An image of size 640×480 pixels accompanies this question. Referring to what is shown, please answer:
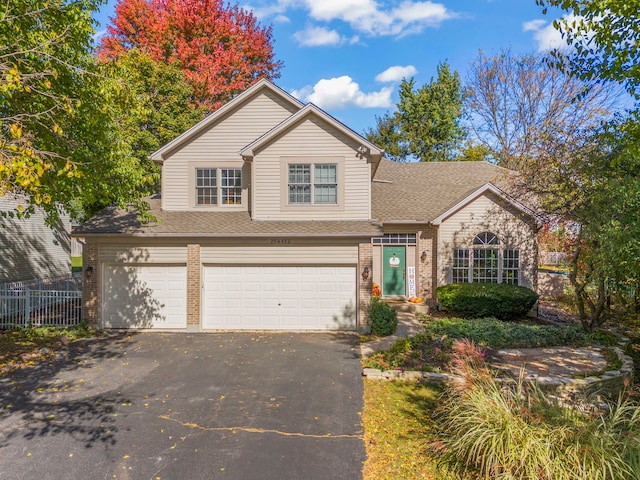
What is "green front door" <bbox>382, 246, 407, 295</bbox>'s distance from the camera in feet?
54.2

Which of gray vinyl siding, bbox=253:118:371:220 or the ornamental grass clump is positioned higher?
gray vinyl siding, bbox=253:118:371:220

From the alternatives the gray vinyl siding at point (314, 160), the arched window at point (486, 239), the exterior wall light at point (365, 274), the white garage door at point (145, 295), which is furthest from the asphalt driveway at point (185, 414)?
the arched window at point (486, 239)

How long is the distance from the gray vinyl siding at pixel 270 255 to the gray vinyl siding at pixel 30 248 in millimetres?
10718

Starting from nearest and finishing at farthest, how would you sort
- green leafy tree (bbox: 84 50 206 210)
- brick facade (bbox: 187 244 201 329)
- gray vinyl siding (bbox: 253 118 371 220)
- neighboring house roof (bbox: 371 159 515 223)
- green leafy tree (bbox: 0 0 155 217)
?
green leafy tree (bbox: 0 0 155 217) < brick facade (bbox: 187 244 201 329) < gray vinyl siding (bbox: 253 118 371 220) < neighboring house roof (bbox: 371 159 515 223) < green leafy tree (bbox: 84 50 206 210)

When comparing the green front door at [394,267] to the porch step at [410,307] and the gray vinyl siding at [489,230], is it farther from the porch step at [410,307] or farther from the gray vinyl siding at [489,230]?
the gray vinyl siding at [489,230]

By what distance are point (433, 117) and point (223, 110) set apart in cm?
2454

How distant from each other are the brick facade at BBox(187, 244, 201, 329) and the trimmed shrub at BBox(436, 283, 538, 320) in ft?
30.1

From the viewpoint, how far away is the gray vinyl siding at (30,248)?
1953cm

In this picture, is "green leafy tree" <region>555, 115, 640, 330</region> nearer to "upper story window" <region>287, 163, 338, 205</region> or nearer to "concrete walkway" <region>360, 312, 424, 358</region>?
"concrete walkway" <region>360, 312, 424, 358</region>

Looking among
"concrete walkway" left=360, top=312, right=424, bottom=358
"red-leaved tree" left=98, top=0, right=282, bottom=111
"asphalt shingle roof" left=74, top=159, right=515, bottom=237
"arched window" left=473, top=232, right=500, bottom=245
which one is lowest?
"concrete walkway" left=360, top=312, right=424, bottom=358

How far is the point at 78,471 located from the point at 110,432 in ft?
3.41

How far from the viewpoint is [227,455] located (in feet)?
18.7

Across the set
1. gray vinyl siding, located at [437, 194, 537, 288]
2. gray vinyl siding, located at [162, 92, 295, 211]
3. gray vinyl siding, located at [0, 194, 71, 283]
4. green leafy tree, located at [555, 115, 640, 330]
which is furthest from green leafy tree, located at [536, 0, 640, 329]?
gray vinyl siding, located at [0, 194, 71, 283]

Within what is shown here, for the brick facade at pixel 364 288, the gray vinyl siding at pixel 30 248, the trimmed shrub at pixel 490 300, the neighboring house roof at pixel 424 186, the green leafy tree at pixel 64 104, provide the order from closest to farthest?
the green leafy tree at pixel 64 104 → the brick facade at pixel 364 288 → the trimmed shrub at pixel 490 300 → the neighboring house roof at pixel 424 186 → the gray vinyl siding at pixel 30 248
